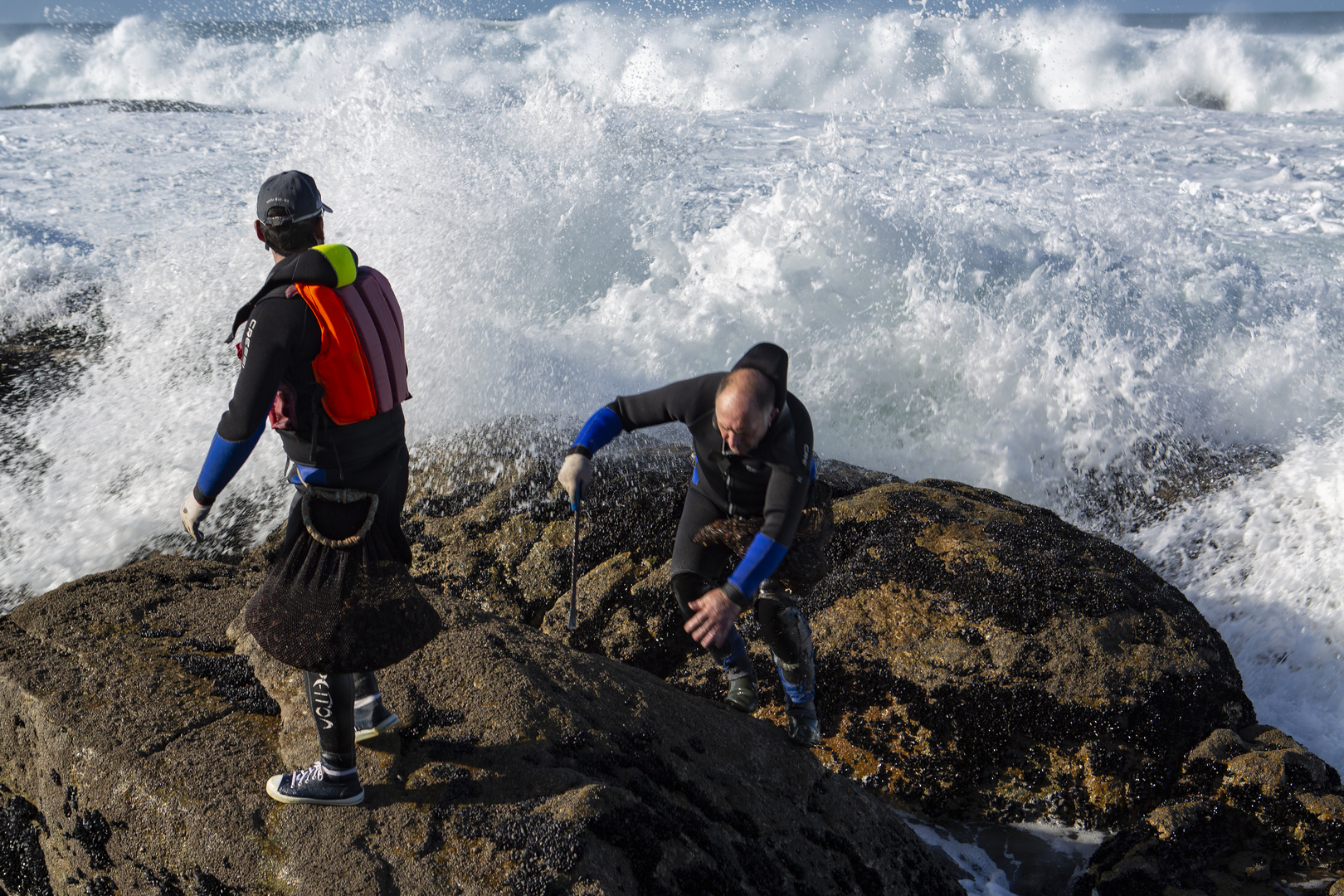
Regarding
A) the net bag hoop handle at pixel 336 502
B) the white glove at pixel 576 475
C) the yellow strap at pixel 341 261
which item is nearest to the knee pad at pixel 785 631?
the white glove at pixel 576 475

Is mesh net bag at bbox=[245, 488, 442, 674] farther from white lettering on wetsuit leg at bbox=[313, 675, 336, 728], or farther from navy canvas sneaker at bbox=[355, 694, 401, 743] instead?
navy canvas sneaker at bbox=[355, 694, 401, 743]

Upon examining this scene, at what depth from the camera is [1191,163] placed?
14.7 meters

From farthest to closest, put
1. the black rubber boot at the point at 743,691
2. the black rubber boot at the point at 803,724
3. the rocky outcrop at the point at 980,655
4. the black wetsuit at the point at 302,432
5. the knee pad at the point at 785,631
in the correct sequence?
the rocky outcrop at the point at 980,655
the black rubber boot at the point at 743,691
the black rubber boot at the point at 803,724
the knee pad at the point at 785,631
the black wetsuit at the point at 302,432

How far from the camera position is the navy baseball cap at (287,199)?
231 cm

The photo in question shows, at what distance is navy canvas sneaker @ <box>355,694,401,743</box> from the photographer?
102 inches

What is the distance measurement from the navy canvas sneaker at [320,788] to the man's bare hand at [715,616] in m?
1.00

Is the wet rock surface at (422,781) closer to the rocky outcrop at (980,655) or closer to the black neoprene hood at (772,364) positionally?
the rocky outcrop at (980,655)

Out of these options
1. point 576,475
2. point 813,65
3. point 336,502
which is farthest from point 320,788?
point 813,65

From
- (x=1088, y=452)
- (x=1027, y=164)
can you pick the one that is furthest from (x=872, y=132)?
(x=1088, y=452)

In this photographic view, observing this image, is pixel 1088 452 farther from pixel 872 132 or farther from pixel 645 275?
pixel 872 132

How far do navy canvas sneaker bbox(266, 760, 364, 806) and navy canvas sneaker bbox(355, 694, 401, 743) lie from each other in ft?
0.74

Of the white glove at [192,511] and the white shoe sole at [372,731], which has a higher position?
the white glove at [192,511]

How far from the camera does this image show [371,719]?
8.53ft

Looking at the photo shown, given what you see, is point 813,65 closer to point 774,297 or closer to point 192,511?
point 774,297
